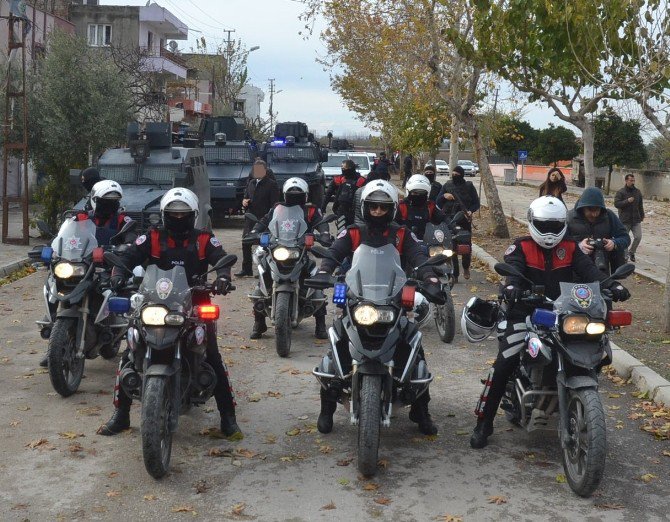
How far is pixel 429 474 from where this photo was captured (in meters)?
6.25

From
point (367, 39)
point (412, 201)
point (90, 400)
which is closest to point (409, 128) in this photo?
point (367, 39)

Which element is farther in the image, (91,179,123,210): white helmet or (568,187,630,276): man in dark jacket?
(568,187,630,276): man in dark jacket

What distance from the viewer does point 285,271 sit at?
9953 mm

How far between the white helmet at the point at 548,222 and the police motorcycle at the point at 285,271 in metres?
3.29

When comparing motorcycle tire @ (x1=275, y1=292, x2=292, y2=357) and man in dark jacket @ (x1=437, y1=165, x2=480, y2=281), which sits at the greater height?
man in dark jacket @ (x1=437, y1=165, x2=480, y2=281)

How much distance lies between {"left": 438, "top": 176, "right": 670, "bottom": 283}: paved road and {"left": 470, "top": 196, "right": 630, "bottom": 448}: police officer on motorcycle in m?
9.80

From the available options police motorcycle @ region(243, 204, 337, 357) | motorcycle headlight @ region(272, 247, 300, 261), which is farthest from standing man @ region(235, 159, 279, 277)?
motorcycle headlight @ region(272, 247, 300, 261)

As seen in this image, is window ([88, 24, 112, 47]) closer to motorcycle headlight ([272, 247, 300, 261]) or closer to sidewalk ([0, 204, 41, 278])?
sidewalk ([0, 204, 41, 278])

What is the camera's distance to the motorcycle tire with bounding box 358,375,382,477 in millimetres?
5898

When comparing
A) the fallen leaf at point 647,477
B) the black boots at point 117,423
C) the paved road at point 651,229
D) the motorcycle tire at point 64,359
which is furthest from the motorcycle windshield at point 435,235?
the paved road at point 651,229

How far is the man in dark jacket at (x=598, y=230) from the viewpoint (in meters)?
9.26

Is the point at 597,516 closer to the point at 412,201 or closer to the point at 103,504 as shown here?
the point at 103,504

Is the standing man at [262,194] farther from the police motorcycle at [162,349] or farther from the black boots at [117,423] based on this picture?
the police motorcycle at [162,349]

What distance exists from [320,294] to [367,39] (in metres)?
24.1
